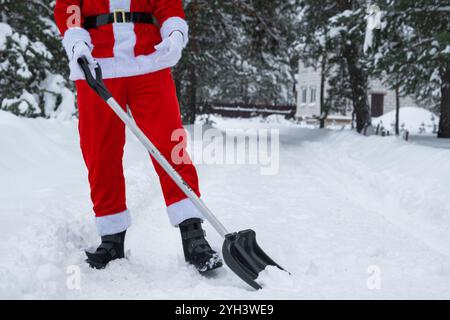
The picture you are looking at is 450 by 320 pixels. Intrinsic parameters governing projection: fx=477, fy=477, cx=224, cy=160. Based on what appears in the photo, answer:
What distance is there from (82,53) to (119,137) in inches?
23.1

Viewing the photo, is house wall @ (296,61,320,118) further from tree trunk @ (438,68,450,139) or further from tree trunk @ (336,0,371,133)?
tree trunk @ (438,68,450,139)

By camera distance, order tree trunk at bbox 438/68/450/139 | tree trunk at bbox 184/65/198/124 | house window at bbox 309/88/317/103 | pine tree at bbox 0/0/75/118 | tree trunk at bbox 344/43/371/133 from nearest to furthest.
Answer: pine tree at bbox 0/0/75/118 → tree trunk at bbox 438/68/450/139 → tree trunk at bbox 344/43/371/133 → tree trunk at bbox 184/65/198/124 → house window at bbox 309/88/317/103

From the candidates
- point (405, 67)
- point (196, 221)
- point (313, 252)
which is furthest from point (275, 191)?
point (405, 67)

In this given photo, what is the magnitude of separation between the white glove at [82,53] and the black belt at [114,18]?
0.23m

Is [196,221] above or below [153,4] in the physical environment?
below

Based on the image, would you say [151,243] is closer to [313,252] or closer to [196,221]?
[196,221]

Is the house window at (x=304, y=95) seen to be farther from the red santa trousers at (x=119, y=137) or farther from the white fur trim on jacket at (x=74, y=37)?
the white fur trim on jacket at (x=74, y=37)

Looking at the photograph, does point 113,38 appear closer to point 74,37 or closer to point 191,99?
point 74,37

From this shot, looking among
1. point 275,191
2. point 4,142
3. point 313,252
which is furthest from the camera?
point 275,191

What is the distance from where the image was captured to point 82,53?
2.87m

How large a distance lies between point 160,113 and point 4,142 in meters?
3.26

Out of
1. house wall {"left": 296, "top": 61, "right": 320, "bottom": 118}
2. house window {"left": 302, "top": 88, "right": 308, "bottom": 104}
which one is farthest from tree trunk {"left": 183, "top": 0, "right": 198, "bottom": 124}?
house window {"left": 302, "top": 88, "right": 308, "bottom": 104}

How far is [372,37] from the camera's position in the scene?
356 inches

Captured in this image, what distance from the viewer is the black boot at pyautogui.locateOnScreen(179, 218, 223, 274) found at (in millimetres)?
2916
